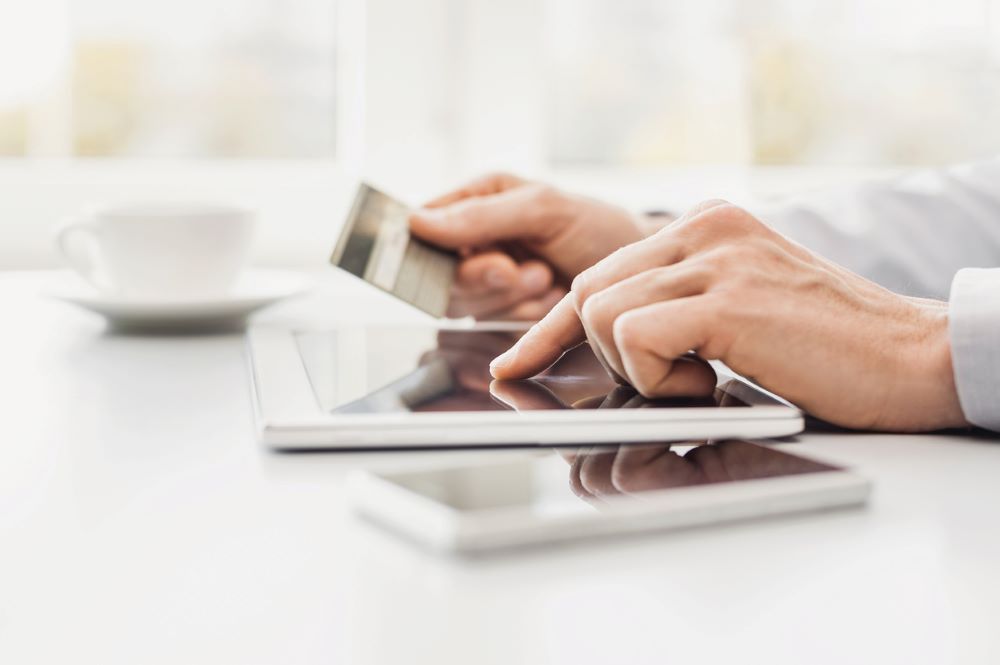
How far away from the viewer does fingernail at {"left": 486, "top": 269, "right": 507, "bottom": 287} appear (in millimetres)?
1006

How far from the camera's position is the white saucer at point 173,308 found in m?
0.88

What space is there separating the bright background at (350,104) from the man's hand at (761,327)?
1.18m

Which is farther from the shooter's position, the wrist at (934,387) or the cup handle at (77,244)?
the cup handle at (77,244)

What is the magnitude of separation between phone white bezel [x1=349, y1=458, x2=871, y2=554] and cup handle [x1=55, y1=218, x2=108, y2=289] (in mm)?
653

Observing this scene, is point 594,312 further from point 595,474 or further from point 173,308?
point 173,308

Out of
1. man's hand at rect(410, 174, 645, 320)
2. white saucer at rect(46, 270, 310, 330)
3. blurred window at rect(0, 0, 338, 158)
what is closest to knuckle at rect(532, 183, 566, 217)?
man's hand at rect(410, 174, 645, 320)

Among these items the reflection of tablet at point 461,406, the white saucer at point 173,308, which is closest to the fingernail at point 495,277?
the white saucer at point 173,308

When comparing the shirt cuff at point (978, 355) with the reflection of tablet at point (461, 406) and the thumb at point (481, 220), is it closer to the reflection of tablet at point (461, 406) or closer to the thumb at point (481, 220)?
the reflection of tablet at point (461, 406)

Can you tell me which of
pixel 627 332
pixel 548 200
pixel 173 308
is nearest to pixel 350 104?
pixel 548 200

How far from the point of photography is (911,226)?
98 cm

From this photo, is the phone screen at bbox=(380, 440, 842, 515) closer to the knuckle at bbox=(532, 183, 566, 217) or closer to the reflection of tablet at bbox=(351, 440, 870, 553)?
the reflection of tablet at bbox=(351, 440, 870, 553)

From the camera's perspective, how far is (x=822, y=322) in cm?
53

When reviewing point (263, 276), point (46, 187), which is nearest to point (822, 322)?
point (263, 276)

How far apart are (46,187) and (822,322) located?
1307 mm
